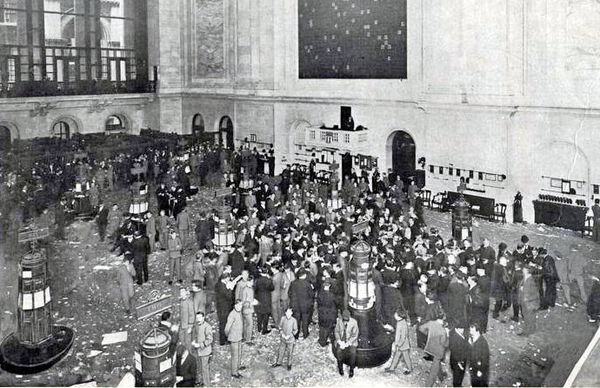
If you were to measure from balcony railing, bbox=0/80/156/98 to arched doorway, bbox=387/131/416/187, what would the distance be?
14.5 meters

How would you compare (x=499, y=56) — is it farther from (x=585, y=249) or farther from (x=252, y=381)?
(x=252, y=381)

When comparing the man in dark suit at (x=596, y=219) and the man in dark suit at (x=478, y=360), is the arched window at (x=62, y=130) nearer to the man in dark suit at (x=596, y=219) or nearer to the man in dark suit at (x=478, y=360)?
the man in dark suit at (x=596, y=219)

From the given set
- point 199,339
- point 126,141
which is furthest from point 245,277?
point 126,141

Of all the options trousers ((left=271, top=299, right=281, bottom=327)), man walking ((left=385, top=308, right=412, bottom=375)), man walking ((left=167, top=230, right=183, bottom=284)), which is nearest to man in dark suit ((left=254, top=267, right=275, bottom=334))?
trousers ((left=271, top=299, right=281, bottom=327))

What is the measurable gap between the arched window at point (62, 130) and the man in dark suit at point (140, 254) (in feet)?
54.2

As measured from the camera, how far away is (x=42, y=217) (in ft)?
51.4

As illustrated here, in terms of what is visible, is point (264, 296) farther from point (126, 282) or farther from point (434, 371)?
point (434, 371)

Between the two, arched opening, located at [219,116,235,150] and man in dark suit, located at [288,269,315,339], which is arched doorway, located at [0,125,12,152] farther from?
man in dark suit, located at [288,269,315,339]

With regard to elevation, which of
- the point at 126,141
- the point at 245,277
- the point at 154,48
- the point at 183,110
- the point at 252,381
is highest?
the point at 154,48

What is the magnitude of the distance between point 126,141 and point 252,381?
54.6 feet

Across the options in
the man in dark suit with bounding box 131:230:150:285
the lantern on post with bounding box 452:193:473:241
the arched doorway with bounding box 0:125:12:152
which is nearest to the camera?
the man in dark suit with bounding box 131:230:150:285

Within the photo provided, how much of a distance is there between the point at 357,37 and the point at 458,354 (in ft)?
43.0

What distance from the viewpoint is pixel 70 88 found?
25.2 m

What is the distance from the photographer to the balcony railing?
2324 cm
